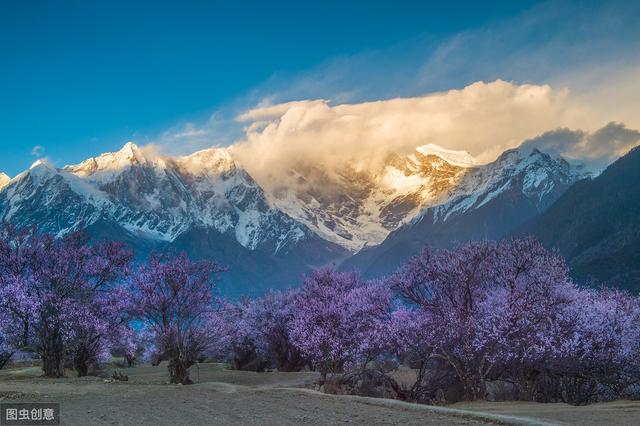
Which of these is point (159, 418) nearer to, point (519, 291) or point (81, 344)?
point (519, 291)

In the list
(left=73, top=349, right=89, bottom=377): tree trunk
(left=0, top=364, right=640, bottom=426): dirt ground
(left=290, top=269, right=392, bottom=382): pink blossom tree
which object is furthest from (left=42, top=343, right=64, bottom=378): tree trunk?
(left=290, top=269, right=392, bottom=382): pink blossom tree

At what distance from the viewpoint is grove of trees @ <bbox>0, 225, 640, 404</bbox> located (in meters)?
35.2

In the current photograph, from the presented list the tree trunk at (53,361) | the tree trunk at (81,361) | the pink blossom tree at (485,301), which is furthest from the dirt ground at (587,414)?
the tree trunk at (81,361)

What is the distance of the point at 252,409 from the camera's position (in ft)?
84.6

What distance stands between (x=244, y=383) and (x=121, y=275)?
45.2ft

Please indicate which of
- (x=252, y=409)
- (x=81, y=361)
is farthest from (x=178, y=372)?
(x=252, y=409)

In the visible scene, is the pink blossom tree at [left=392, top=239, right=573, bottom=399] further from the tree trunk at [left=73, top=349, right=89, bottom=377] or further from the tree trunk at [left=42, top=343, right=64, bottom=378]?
the tree trunk at [left=73, top=349, right=89, bottom=377]

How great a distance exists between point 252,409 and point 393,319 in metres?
17.6

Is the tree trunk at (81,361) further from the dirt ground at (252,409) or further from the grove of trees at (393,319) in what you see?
the dirt ground at (252,409)

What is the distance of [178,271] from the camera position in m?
46.0

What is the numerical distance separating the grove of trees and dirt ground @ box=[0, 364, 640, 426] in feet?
19.6

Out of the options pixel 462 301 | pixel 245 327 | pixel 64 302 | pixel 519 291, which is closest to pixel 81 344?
pixel 64 302

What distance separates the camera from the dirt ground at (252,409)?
22375 millimetres

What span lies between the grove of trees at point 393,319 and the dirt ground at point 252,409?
598 centimetres
